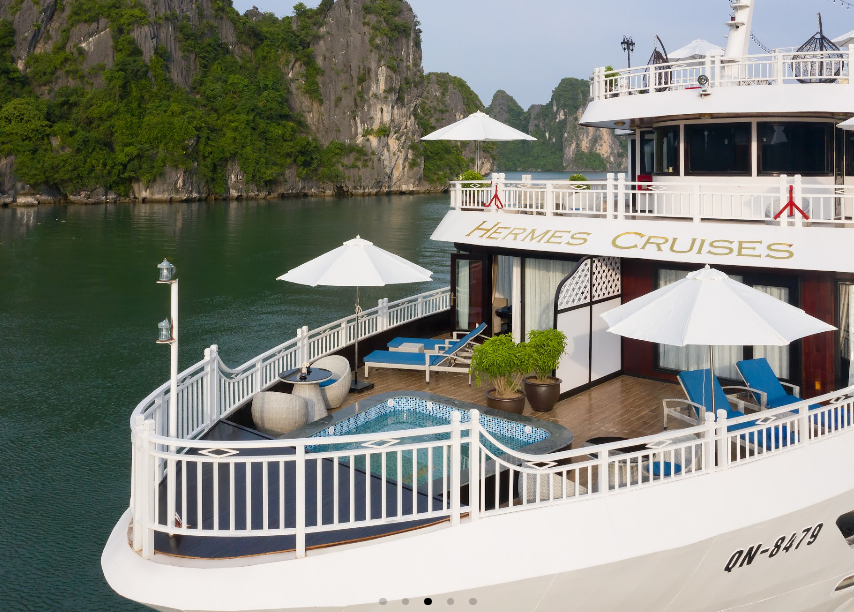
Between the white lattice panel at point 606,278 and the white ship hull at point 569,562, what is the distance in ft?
13.4

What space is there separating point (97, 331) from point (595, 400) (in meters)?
19.3

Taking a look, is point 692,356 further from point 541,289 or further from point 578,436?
point 578,436

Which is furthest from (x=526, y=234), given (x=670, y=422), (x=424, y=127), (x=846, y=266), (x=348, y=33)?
(x=424, y=127)

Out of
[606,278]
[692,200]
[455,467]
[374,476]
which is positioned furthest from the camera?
[606,278]

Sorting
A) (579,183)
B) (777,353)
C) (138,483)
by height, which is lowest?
(138,483)

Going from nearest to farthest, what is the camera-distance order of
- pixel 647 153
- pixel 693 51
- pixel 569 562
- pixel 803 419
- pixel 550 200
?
pixel 569 562 < pixel 803 419 < pixel 550 200 < pixel 647 153 < pixel 693 51

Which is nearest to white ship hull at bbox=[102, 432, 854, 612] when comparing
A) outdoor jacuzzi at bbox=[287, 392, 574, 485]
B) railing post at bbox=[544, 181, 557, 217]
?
outdoor jacuzzi at bbox=[287, 392, 574, 485]

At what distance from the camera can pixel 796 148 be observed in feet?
36.2

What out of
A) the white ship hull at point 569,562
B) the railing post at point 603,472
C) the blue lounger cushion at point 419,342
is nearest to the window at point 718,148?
the blue lounger cushion at point 419,342

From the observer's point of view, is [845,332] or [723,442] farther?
[845,332]

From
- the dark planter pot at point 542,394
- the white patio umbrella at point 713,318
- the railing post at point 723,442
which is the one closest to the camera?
the railing post at point 723,442

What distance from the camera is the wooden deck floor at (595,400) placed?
9320 millimetres

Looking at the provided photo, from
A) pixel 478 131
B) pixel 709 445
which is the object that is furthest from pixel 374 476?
pixel 478 131

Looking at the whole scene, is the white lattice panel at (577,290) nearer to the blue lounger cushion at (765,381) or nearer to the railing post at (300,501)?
the blue lounger cushion at (765,381)
